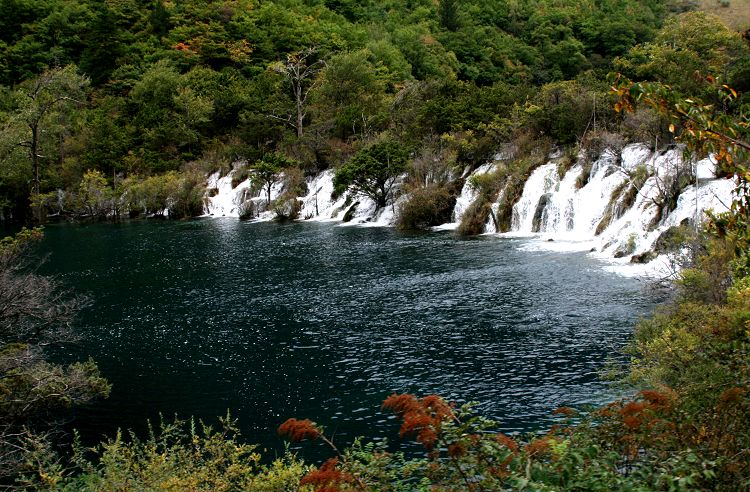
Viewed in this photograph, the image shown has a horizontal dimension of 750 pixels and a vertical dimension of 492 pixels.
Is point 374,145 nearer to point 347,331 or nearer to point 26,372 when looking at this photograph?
point 347,331

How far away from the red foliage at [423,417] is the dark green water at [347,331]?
7.92 metres

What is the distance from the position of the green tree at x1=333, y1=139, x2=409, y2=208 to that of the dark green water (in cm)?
1532

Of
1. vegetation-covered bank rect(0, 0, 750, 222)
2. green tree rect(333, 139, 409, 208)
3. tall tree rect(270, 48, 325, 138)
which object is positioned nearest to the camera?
vegetation-covered bank rect(0, 0, 750, 222)

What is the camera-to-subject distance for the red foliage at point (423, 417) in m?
6.25

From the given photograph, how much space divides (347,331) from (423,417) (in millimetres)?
16927

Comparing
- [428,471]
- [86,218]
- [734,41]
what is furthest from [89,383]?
[86,218]

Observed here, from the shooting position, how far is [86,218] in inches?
2972

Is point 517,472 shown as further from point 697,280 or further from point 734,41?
point 734,41

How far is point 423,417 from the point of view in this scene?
249 inches

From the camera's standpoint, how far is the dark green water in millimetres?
16422

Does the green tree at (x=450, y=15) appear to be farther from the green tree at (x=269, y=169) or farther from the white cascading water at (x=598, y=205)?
the white cascading water at (x=598, y=205)

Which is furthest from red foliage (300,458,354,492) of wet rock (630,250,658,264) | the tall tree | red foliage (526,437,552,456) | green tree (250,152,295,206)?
the tall tree

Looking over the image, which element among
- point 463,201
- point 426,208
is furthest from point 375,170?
point 463,201

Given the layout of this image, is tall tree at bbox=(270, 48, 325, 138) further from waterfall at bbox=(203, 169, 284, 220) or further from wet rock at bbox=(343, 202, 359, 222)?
wet rock at bbox=(343, 202, 359, 222)
